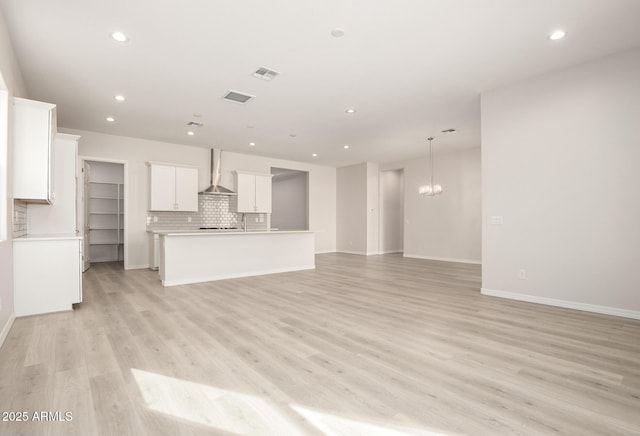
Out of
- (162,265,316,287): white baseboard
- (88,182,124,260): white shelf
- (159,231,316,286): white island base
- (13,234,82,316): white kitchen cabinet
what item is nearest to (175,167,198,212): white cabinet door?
(159,231,316,286): white island base

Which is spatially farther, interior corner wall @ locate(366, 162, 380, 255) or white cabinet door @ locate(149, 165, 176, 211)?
interior corner wall @ locate(366, 162, 380, 255)

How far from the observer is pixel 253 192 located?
8492 millimetres

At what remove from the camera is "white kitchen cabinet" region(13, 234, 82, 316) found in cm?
346

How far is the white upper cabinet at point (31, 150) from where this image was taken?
3408mm

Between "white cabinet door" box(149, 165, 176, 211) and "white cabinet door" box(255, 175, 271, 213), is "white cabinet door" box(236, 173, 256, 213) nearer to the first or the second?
"white cabinet door" box(255, 175, 271, 213)

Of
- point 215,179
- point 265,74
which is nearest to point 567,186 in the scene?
point 265,74

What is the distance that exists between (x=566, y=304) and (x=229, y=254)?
16.8 feet

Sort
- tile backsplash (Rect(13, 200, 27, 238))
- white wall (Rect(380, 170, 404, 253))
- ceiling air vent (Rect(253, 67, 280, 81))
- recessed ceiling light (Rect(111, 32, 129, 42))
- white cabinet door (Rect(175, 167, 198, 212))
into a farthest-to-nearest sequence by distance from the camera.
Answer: white wall (Rect(380, 170, 404, 253)) → white cabinet door (Rect(175, 167, 198, 212)) → ceiling air vent (Rect(253, 67, 280, 81)) → tile backsplash (Rect(13, 200, 27, 238)) → recessed ceiling light (Rect(111, 32, 129, 42))

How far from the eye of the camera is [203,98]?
4785 millimetres

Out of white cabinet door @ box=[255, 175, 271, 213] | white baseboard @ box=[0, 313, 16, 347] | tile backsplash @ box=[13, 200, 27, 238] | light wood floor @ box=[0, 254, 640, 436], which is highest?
white cabinet door @ box=[255, 175, 271, 213]

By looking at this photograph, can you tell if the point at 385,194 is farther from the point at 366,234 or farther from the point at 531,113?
the point at 531,113

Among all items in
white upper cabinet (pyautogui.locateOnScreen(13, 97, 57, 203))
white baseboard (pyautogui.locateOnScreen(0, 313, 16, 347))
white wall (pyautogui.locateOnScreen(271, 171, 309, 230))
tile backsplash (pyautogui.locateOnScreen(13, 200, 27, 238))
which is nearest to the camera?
white baseboard (pyautogui.locateOnScreen(0, 313, 16, 347))

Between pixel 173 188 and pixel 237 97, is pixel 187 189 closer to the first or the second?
pixel 173 188

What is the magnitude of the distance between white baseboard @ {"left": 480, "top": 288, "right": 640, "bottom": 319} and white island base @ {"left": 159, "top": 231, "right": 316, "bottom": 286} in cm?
374
